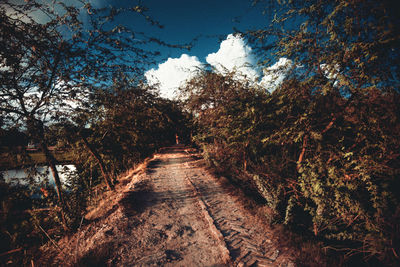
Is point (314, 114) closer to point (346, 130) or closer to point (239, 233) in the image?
point (346, 130)

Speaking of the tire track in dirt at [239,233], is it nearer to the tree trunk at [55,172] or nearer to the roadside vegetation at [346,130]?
the roadside vegetation at [346,130]

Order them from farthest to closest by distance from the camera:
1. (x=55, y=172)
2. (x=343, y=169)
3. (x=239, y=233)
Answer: (x=55, y=172) < (x=239, y=233) < (x=343, y=169)

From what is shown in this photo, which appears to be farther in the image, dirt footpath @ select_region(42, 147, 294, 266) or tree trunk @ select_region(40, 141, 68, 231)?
tree trunk @ select_region(40, 141, 68, 231)

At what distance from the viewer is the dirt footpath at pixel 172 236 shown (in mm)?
2887

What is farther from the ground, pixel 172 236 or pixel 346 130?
pixel 346 130

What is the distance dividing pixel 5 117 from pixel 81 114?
127 centimetres

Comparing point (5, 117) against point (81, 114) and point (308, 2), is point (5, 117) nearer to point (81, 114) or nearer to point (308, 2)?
point (81, 114)

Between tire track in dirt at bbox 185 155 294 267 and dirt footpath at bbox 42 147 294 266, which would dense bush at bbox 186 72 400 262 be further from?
dirt footpath at bbox 42 147 294 266

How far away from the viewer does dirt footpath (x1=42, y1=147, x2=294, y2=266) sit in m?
2.89

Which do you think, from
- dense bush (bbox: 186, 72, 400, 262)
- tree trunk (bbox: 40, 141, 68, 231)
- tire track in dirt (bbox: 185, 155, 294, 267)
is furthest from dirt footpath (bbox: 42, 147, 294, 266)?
dense bush (bbox: 186, 72, 400, 262)

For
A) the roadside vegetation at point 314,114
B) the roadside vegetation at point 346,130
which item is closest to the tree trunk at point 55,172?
the roadside vegetation at point 314,114

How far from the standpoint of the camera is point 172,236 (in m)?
3.56

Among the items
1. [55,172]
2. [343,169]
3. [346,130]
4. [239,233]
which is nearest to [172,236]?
[239,233]

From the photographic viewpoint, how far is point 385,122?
3.17m
